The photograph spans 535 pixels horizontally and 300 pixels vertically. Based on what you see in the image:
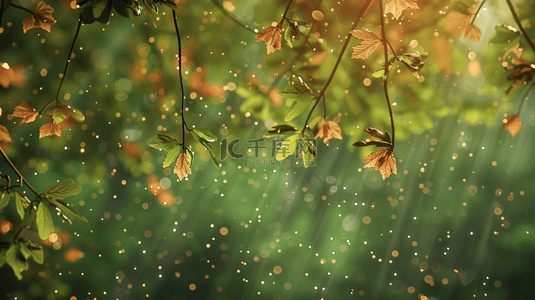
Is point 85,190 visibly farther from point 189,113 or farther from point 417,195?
point 417,195

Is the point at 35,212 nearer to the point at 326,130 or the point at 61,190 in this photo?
the point at 61,190

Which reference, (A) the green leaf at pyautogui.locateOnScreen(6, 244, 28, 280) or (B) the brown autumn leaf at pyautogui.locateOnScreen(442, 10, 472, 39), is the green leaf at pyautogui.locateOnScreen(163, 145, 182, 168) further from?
(B) the brown autumn leaf at pyautogui.locateOnScreen(442, 10, 472, 39)

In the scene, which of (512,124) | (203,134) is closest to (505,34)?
(512,124)

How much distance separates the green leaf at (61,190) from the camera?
1.50ft

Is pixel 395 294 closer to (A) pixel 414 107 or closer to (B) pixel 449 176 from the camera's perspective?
(B) pixel 449 176

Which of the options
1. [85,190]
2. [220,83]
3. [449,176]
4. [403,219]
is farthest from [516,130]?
[85,190]

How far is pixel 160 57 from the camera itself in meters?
0.69

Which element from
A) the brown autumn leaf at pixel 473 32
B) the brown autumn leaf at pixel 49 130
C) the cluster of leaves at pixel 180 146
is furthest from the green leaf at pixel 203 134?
the brown autumn leaf at pixel 473 32

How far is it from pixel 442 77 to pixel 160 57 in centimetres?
64

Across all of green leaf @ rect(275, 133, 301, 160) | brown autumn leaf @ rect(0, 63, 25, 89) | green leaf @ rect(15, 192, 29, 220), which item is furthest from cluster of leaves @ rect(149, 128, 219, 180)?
brown autumn leaf @ rect(0, 63, 25, 89)

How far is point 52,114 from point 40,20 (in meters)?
0.20

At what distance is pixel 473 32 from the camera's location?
664mm

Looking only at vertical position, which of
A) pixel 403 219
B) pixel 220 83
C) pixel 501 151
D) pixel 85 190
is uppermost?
pixel 501 151

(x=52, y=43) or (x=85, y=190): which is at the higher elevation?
(x=52, y=43)
